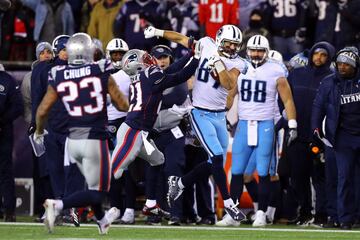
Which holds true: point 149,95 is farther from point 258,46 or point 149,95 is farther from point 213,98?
point 258,46

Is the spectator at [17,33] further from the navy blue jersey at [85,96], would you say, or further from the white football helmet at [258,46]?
the navy blue jersey at [85,96]

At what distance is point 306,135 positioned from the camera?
15.9m

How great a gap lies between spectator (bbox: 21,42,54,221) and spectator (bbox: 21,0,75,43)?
2757 millimetres

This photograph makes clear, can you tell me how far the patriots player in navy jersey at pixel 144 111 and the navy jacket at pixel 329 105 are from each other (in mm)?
1514

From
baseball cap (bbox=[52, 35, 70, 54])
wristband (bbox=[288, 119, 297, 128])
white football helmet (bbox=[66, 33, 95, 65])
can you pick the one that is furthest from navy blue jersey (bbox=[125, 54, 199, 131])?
white football helmet (bbox=[66, 33, 95, 65])

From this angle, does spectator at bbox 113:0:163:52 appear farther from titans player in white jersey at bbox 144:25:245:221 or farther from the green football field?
the green football field

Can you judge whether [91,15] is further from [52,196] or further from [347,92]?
[347,92]

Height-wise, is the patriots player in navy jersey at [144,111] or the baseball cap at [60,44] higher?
the baseball cap at [60,44]

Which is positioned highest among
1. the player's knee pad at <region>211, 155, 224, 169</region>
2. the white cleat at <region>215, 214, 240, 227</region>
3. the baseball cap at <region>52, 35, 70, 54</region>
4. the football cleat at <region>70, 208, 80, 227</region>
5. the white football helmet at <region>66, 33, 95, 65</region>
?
the baseball cap at <region>52, 35, 70, 54</region>

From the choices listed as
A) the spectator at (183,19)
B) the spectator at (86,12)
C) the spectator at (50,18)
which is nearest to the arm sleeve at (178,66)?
the spectator at (183,19)

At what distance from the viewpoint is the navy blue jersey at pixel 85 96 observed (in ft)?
40.6

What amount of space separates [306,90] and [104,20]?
4.44 meters

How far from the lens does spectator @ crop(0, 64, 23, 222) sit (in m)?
15.5

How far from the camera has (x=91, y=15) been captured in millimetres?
19609
